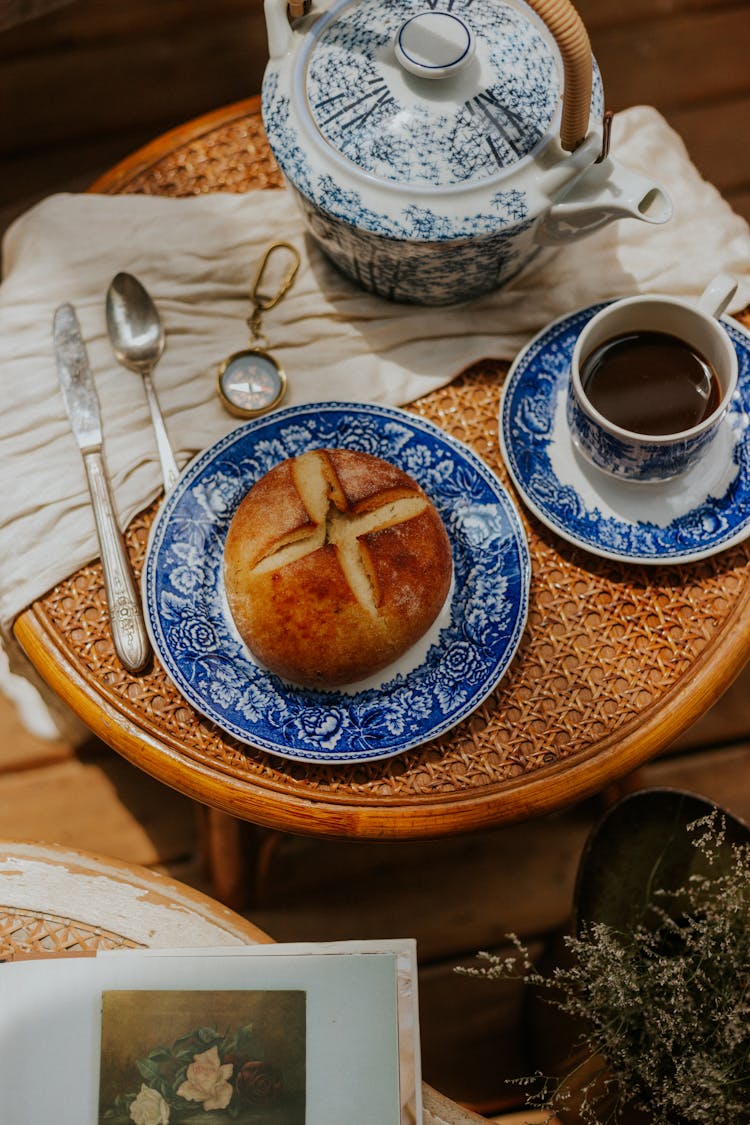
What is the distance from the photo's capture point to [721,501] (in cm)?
96

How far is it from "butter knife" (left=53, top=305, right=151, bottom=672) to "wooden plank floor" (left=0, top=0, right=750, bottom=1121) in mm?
364

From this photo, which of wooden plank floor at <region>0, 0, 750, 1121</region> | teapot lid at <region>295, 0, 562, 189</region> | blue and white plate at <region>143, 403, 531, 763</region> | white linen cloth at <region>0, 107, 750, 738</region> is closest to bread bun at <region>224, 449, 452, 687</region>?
blue and white plate at <region>143, 403, 531, 763</region>

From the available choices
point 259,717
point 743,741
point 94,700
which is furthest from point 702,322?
point 743,741

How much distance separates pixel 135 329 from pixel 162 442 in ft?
0.41

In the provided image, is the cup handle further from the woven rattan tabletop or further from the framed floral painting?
the framed floral painting

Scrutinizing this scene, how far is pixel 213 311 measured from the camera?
1039 mm

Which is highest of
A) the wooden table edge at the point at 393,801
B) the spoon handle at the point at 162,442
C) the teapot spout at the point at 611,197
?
the teapot spout at the point at 611,197

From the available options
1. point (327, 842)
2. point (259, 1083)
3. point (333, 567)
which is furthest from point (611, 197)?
point (327, 842)

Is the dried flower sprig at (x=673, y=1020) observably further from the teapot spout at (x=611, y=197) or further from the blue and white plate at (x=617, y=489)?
the teapot spout at (x=611, y=197)

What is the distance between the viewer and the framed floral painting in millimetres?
795

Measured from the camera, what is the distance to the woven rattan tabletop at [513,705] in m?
0.89

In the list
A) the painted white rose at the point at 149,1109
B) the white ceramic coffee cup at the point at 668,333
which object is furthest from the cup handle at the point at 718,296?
the painted white rose at the point at 149,1109

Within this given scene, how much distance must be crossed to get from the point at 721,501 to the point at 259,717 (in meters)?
0.47

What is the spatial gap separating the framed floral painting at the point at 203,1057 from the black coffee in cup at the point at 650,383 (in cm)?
57
